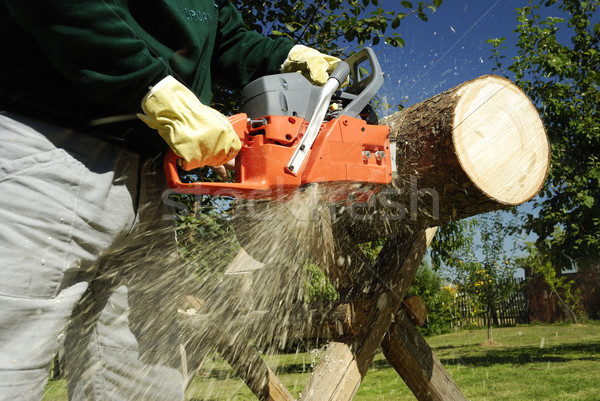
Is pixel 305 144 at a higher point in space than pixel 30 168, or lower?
higher

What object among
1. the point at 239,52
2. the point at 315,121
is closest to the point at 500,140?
the point at 315,121

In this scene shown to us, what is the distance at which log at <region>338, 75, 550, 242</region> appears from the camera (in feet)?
6.52

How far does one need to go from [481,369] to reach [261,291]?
427 centimetres

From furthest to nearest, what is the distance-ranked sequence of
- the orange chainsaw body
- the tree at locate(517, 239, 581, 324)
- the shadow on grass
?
the tree at locate(517, 239, 581, 324)
the shadow on grass
the orange chainsaw body

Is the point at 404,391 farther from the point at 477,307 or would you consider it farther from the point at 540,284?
the point at 540,284

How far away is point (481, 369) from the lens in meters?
5.86

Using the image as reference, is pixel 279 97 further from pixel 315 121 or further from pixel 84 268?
pixel 84 268

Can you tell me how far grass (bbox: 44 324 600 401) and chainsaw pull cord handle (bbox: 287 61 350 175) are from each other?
130cm

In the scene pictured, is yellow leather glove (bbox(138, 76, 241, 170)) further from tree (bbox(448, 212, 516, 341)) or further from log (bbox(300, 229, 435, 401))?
tree (bbox(448, 212, 516, 341))

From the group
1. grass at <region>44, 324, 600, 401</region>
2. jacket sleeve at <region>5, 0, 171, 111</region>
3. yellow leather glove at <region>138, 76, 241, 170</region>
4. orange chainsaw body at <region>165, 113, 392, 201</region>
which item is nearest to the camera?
jacket sleeve at <region>5, 0, 171, 111</region>

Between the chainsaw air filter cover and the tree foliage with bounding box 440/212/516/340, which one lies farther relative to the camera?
the tree foliage with bounding box 440/212/516/340

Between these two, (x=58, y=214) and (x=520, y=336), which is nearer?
(x=58, y=214)

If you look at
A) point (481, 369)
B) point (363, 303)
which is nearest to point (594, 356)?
point (481, 369)

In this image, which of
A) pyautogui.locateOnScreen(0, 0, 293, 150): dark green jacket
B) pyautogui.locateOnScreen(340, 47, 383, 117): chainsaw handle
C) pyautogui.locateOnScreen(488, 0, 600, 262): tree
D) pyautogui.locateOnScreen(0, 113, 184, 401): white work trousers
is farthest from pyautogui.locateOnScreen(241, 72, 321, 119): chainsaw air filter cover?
pyautogui.locateOnScreen(488, 0, 600, 262): tree
